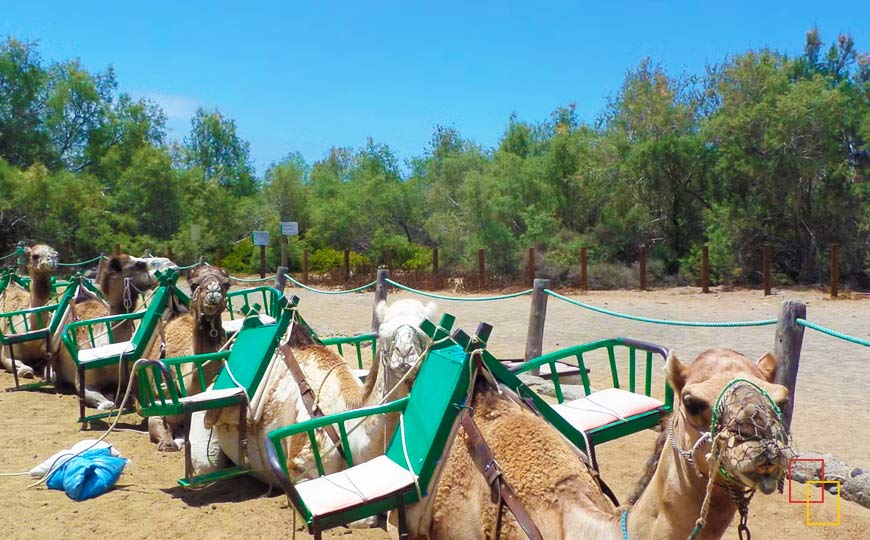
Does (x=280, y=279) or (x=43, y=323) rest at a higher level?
(x=280, y=279)

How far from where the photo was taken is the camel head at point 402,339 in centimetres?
371

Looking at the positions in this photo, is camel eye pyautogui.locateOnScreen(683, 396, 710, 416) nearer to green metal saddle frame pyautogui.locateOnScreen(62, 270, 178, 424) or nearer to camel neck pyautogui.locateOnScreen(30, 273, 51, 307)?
green metal saddle frame pyautogui.locateOnScreen(62, 270, 178, 424)

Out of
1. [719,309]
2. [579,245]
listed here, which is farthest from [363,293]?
[719,309]

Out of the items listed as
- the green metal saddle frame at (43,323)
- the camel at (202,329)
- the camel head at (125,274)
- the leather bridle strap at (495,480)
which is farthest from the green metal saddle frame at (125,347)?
the leather bridle strap at (495,480)

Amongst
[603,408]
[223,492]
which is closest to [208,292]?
[223,492]

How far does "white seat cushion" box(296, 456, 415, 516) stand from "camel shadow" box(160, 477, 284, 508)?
2.25 meters

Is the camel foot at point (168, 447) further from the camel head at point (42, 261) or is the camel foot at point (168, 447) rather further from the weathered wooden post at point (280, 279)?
the camel head at point (42, 261)

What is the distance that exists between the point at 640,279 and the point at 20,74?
24.4m

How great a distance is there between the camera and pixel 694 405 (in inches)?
83.8

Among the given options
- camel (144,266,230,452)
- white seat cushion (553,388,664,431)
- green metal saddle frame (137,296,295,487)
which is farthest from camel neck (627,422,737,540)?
camel (144,266,230,452)

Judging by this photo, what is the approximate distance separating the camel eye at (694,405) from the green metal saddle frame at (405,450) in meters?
1.24

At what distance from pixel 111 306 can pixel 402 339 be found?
6290 mm

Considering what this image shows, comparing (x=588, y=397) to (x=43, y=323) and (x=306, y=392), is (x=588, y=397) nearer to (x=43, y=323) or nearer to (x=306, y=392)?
(x=306, y=392)

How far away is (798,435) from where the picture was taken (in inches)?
248
